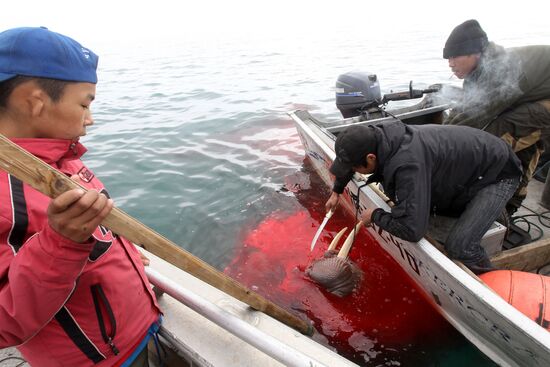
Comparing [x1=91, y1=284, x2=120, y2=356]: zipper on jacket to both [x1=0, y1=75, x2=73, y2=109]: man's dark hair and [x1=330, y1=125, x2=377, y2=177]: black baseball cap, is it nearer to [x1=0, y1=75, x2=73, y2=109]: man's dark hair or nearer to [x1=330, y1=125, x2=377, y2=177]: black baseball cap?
[x1=0, y1=75, x2=73, y2=109]: man's dark hair

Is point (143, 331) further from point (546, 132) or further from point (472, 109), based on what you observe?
point (546, 132)

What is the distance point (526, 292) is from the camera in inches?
103

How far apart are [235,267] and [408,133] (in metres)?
2.75

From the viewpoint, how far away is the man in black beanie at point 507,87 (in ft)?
11.9

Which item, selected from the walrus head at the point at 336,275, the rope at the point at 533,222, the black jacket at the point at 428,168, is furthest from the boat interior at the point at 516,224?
the walrus head at the point at 336,275

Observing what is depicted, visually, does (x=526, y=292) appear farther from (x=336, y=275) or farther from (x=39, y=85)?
(x=39, y=85)

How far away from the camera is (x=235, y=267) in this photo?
4.55 m

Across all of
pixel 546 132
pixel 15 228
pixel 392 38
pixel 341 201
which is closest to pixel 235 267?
pixel 341 201

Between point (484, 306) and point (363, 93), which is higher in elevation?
point (363, 93)

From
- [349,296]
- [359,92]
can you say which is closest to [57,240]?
[349,296]

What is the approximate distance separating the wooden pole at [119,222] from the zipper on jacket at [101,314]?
35 cm

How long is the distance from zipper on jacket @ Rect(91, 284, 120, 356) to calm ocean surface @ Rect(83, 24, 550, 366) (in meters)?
2.57

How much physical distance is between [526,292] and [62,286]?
120 inches

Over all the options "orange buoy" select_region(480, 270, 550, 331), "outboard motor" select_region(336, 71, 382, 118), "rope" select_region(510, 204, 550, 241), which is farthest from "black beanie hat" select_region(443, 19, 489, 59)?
"orange buoy" select_region(480, 270, 550, 331)
